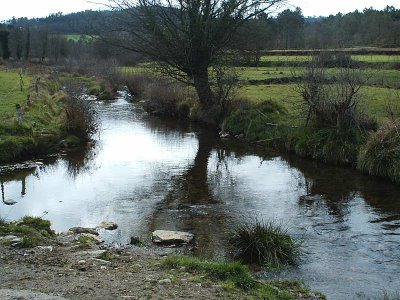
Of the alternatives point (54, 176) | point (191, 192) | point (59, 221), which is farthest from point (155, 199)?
point (54, 176)

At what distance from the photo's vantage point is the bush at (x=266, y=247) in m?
10.8

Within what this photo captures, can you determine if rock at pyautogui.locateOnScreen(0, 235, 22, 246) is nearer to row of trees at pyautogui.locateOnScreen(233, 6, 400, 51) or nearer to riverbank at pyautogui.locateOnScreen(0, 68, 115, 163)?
riverbank at pyautogui.locateOnScreen(0, 68, 115, 163)

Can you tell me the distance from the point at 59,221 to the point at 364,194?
397 inches

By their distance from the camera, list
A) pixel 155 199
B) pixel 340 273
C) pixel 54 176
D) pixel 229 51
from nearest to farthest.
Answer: pixel 340 273, pixel 155 199, pixel 54 176, pixel 229 51

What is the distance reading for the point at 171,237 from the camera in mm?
12312

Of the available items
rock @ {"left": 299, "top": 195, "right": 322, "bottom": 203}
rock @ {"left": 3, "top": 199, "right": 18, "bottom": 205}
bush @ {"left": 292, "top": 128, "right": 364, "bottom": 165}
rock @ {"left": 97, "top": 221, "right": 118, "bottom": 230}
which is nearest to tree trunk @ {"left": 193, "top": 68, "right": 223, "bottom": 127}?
bush @ {"left": 292, "top": 128, "right": 364, "bottom": 165}

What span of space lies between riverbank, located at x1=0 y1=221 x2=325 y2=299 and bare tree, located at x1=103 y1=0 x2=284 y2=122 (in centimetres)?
2125

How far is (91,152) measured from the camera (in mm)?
24391

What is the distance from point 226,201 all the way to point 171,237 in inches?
161

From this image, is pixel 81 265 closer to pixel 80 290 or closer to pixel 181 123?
pixel 80 290

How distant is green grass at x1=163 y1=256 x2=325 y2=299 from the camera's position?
875cm

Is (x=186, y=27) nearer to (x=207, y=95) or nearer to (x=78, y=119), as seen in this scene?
(x=207, y=95)

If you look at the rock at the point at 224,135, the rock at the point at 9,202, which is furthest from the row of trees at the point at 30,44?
the rock at the point at 9,202

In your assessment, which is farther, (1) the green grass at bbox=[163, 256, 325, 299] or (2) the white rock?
(2) the white rock
